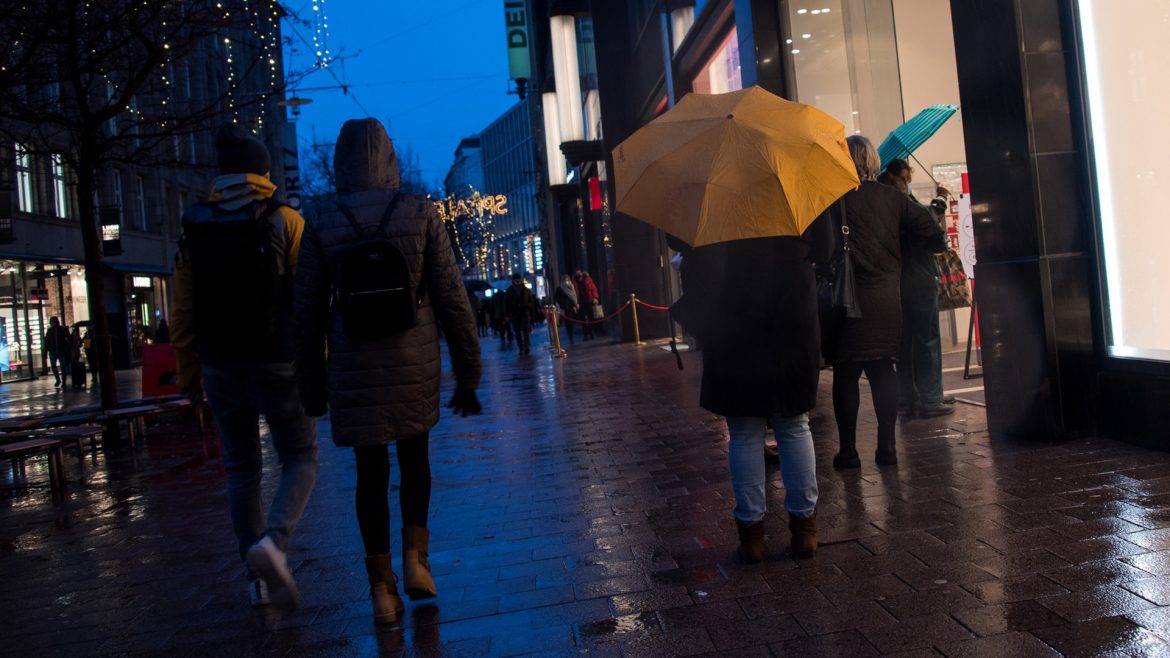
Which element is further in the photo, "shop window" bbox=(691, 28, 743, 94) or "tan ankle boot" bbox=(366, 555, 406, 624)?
"shop window" bbox=(691, 28, 743, 94)

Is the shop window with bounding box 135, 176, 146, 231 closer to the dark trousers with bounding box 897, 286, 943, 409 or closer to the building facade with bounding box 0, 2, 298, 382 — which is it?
the building facade with bounding box 0, 2, 298, 382

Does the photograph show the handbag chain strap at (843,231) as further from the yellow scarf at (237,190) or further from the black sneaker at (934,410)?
the yellow scarf at (237,190)

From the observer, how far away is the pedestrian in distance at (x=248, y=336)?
3895 millimetres

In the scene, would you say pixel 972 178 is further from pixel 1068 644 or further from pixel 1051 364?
pixel 1068 644

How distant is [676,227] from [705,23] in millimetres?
9987

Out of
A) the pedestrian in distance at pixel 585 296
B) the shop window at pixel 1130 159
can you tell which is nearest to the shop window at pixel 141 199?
the pedestrian in distance at pixel 585 296

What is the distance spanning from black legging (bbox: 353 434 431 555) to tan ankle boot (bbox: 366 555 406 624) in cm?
4

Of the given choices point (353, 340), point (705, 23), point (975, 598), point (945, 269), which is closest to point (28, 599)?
point (353, 340)

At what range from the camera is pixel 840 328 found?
558cm

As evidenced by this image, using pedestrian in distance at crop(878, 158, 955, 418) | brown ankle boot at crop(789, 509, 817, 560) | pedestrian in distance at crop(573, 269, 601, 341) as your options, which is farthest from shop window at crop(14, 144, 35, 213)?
brown ankle boot at crop(789, 509, 817, 560)

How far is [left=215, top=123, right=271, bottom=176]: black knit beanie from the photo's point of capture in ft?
13.5

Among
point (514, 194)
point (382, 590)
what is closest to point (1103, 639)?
point (382, 590)

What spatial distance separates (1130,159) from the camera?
18.9ft

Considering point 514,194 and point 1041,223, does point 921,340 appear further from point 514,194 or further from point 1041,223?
point 514,194
